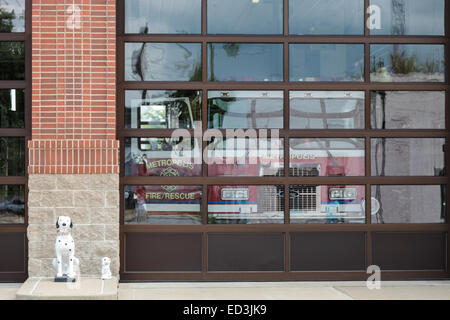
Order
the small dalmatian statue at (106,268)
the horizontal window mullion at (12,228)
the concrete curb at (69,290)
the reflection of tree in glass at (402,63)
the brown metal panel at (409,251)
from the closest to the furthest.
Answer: the concrete curb at (69,290), the small dalmatian statue at (106,268), the horizontal window mullion at (12,228), the brown metal panel at (409,251), the reflection of tree in glass at (402,63)

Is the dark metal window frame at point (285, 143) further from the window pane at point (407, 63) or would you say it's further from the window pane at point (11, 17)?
the window pane at point (11, 17)

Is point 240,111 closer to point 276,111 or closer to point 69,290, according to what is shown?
point 276,111

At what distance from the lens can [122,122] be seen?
7.73m

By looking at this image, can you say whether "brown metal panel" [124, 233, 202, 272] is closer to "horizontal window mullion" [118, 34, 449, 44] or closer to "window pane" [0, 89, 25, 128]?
"window pane" [0, 89, 25, 128]

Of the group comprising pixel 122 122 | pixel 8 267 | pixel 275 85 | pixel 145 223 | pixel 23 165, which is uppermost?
pixel 275 85

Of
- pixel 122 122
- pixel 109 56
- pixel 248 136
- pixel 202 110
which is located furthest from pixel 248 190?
pixel 109 56

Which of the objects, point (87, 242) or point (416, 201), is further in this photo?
point (416, 201)

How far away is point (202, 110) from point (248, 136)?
0.76 meters

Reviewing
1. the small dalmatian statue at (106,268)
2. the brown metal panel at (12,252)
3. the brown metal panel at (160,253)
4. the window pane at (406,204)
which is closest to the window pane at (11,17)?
the brown metal panel at (12,252)

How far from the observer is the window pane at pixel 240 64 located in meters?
7.80

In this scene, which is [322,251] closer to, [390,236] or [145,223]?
[390,236]

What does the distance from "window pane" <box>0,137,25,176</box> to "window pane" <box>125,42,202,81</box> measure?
188 centimetres

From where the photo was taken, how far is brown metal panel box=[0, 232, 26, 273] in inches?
299

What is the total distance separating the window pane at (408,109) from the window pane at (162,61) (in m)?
2.65
